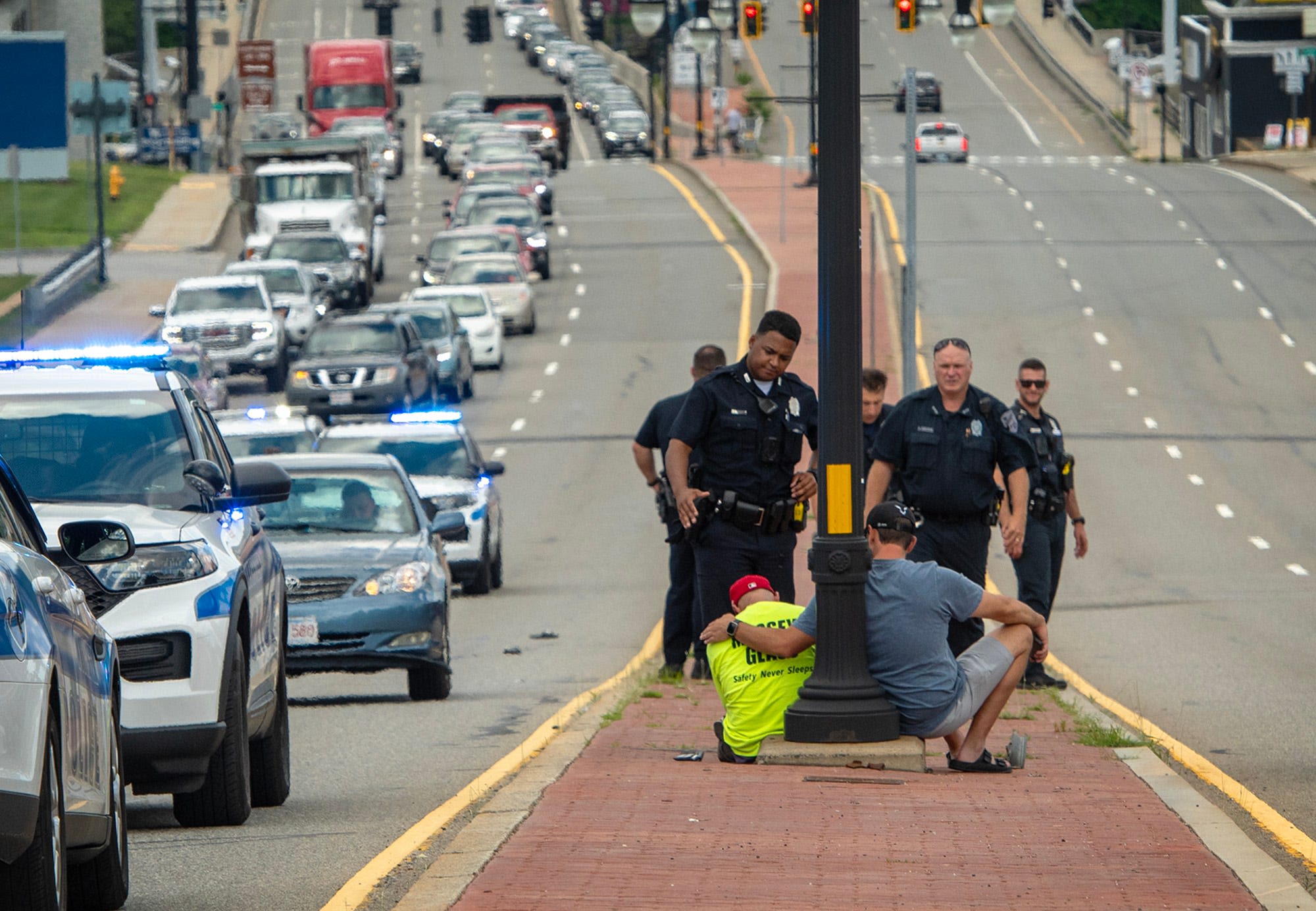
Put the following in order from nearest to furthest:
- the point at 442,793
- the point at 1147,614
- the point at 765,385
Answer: the point at 442,793
the point at 765,385
the point at 1147,614

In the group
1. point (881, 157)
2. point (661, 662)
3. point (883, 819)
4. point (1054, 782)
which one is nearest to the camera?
point (883, 819)

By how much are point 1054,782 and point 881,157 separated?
6869cm

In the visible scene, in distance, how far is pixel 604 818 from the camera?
27.2ft

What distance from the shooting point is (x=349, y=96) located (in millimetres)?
74312

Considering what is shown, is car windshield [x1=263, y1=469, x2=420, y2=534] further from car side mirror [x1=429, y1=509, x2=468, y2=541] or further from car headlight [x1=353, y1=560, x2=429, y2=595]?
car headlight [x1=353, y1=560, x2=429, y2=595]

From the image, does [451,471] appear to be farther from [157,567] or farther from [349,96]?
[349,96]

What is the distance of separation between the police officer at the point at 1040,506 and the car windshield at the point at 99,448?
5819mm

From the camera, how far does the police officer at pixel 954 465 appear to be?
1187 cm

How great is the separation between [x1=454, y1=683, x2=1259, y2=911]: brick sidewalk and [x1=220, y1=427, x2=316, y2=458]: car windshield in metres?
13.7

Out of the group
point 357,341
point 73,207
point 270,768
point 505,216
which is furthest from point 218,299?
point 270,768

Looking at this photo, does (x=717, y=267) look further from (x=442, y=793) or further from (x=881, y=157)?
(x=442, y=793)

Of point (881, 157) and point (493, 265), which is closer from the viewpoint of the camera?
point (493, 265)

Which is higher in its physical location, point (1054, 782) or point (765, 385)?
point (765, 385)

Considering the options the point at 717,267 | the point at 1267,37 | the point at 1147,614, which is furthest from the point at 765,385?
the point at 1267,37
